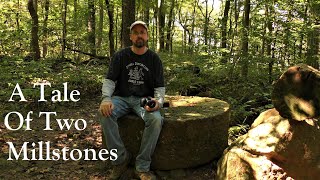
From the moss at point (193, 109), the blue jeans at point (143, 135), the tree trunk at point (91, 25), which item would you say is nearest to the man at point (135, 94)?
the blue jeans at point (143, 135)

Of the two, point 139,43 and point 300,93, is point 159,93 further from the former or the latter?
point 300,93

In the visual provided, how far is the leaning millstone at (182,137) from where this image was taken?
14.0 feet

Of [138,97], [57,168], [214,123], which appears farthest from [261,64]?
[57,168]

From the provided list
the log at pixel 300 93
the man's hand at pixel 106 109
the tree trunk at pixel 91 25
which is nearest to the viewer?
the log at pixel 300 93

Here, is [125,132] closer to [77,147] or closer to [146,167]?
[146,167]

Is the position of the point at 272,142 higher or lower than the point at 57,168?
higher

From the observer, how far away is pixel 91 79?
29.7 feet

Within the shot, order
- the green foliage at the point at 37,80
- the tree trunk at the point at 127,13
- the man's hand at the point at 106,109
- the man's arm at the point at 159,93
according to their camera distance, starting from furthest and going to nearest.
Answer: the tree trunk at the point at 127,13 < the green foliage at the point at 37,80 < the man's arm at the point at 159,93 < the man's hand at the point at 106,109

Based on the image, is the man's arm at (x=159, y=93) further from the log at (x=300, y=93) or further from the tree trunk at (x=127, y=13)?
the tree trunk at (x=127, y=13)

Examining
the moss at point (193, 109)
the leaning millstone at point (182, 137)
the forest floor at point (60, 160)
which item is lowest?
the forest floor at point (60, 160)

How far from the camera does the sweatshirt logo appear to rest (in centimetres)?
445

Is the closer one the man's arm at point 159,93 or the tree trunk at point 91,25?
the man's arm at point 159,93

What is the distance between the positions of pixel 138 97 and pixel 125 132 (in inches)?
21.1

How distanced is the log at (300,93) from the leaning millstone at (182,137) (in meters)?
1.20
